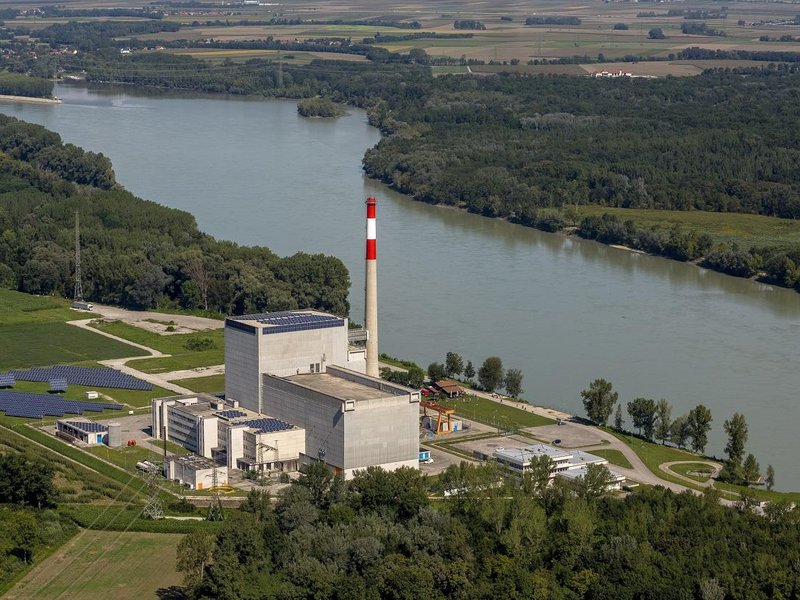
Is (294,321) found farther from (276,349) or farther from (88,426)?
(88,426)

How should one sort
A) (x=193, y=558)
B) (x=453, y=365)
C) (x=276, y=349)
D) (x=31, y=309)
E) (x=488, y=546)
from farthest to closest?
(x=31, y=309)
(x=453, y=365)
(x=276, y=349)
(x=488, y=546)
(x=193, y=558)

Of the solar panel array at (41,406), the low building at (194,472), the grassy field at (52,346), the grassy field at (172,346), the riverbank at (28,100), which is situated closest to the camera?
the low building at (194,472)

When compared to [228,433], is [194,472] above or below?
below

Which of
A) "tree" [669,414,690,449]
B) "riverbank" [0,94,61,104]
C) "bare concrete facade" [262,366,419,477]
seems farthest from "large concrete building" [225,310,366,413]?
"riverbank" [0,94,61,104]

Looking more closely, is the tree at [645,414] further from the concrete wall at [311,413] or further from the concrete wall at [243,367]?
the concrete wall at [243,367]

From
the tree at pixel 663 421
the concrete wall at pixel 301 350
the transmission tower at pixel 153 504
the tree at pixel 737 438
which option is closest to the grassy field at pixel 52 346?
the concrete wall at pixel 301 350

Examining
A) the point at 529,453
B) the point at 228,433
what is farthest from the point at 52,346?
the point at 529,453

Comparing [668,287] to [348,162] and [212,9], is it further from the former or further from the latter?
[212,9]
